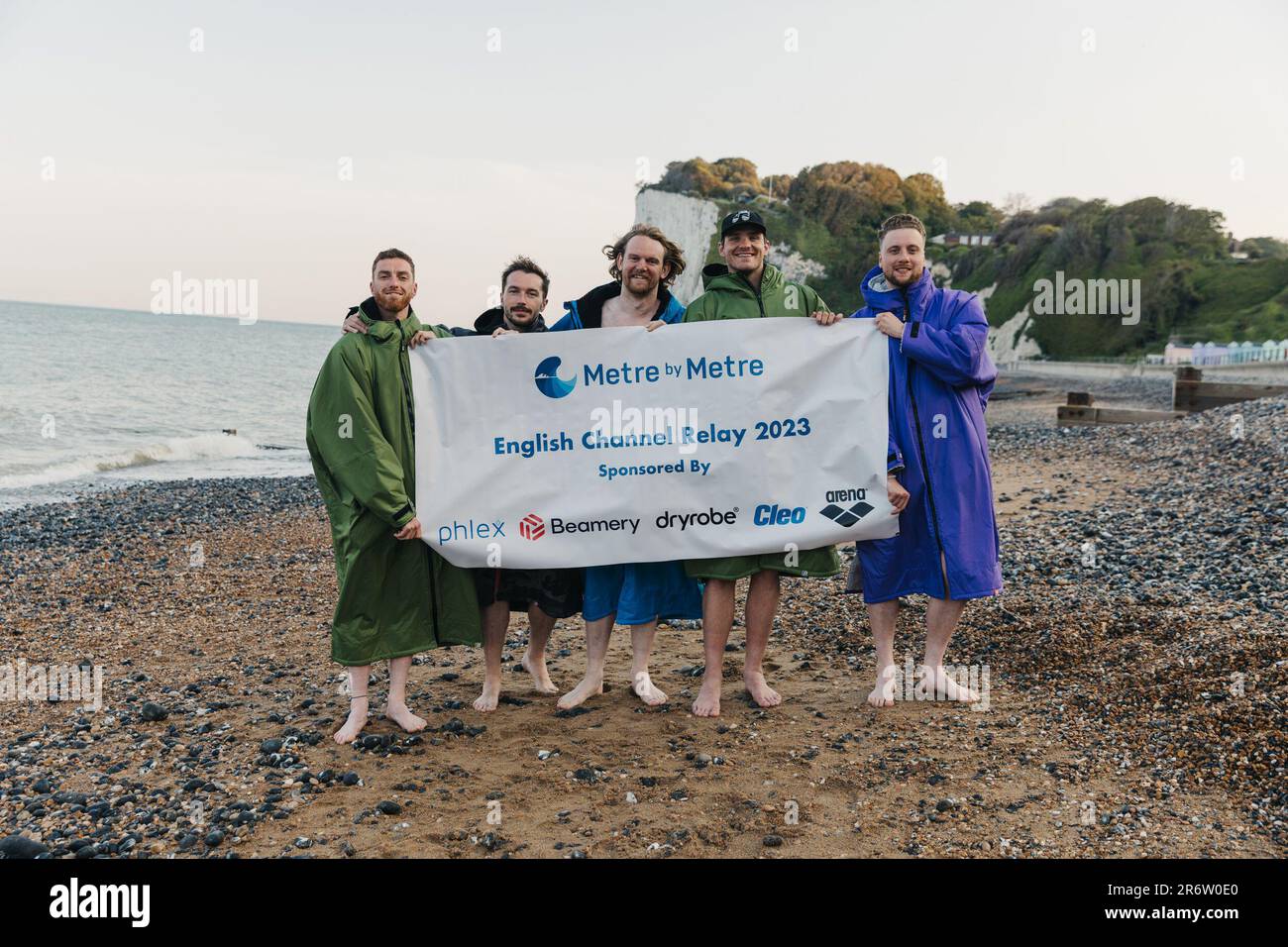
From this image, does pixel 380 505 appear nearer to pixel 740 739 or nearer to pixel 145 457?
pixel 740 739

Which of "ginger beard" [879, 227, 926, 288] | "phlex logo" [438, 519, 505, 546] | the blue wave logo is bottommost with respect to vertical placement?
"phlex logo" [438, 519, 505, 546]

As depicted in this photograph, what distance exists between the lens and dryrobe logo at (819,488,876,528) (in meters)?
4.93

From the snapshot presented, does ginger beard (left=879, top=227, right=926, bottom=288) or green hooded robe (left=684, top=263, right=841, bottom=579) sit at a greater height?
ginger beard (left=879, top=227, right=926, bottom=288)

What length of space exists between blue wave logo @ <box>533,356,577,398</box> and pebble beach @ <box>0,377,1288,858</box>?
1.81 metres

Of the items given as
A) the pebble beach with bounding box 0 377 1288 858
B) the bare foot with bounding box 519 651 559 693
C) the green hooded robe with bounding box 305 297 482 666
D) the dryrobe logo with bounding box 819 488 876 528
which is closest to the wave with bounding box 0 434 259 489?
the pebble beach with bounding box 0 377 1288 858

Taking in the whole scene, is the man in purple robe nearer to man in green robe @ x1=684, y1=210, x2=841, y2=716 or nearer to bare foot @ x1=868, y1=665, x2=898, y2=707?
bare foot @ x1=868, y1=665, x2=898, y2=707

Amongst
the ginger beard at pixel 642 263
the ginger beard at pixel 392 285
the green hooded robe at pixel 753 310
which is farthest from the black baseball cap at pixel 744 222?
the ginger beard at pixel 392 285

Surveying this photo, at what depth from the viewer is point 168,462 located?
878 inches

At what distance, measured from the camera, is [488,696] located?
17.2 feet

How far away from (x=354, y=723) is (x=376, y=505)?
121 centimetres

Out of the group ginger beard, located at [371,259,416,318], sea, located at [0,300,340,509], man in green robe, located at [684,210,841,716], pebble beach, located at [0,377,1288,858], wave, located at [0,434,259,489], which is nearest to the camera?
pebble beach, located at [0,377,1288,858]

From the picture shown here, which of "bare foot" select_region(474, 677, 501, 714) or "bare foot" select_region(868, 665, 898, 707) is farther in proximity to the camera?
"bare foot" select_region(474, 677, 501, 714)
